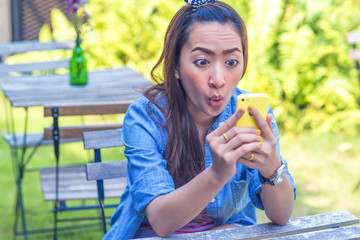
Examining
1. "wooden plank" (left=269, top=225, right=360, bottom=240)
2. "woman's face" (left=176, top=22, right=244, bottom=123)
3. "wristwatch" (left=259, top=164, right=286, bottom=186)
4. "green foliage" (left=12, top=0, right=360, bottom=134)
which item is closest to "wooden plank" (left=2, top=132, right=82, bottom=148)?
"woman's face" (left=176, top=22, right=244, bottom=123)

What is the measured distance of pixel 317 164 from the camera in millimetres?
4973

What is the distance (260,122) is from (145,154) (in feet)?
1.57

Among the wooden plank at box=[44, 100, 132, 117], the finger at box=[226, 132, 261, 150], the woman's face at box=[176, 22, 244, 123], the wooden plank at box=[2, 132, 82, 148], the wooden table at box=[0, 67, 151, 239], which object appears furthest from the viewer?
the wooden plank at box=[2, 132, 82, 148]

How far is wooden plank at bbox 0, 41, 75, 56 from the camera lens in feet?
14.2

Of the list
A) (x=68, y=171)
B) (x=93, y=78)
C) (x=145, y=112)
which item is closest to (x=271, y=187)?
(x=145, y=112)

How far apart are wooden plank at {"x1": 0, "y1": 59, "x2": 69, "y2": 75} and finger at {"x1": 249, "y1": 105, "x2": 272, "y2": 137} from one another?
10.2 feet

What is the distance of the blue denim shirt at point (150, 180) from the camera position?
5.55 ft

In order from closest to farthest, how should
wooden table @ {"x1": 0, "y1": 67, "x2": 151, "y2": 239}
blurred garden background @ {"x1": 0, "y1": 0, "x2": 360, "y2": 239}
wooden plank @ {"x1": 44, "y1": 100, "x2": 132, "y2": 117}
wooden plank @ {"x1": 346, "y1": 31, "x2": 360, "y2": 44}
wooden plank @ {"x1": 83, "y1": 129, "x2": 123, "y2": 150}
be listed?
wooden plank @ {"x1": 83, "y1": 129, "x2": 123, "y2": 150}, wooden plank @ {"x1": 44, "y1": 100, "x2": 132, "y2": 117}, wooden table @ {"x1": 0, "y1": 67, "x2": 151, "y2": 239}, wooden plank @ {"x1": 346, "y1": 31, "x2": 360, "y2": 44}, blurred garden background @ {"x1": 0, "y1": 0, "x2": 360, "y2": 239}

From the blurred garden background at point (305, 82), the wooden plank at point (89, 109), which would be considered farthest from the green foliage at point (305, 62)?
the wooden plank at point (89, 109)

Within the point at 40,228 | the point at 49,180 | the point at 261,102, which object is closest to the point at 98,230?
the point at 40,228

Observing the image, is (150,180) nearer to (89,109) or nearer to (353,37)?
(89,109)

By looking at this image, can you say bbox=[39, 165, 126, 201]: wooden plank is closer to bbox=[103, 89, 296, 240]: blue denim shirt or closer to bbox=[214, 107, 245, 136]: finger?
bbox=[103, 89, 296, 240]: blue denim shirt

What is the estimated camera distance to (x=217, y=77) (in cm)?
165

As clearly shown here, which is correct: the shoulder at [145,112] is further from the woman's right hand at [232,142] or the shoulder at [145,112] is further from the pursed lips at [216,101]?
the woman's right hand at [232,142]
